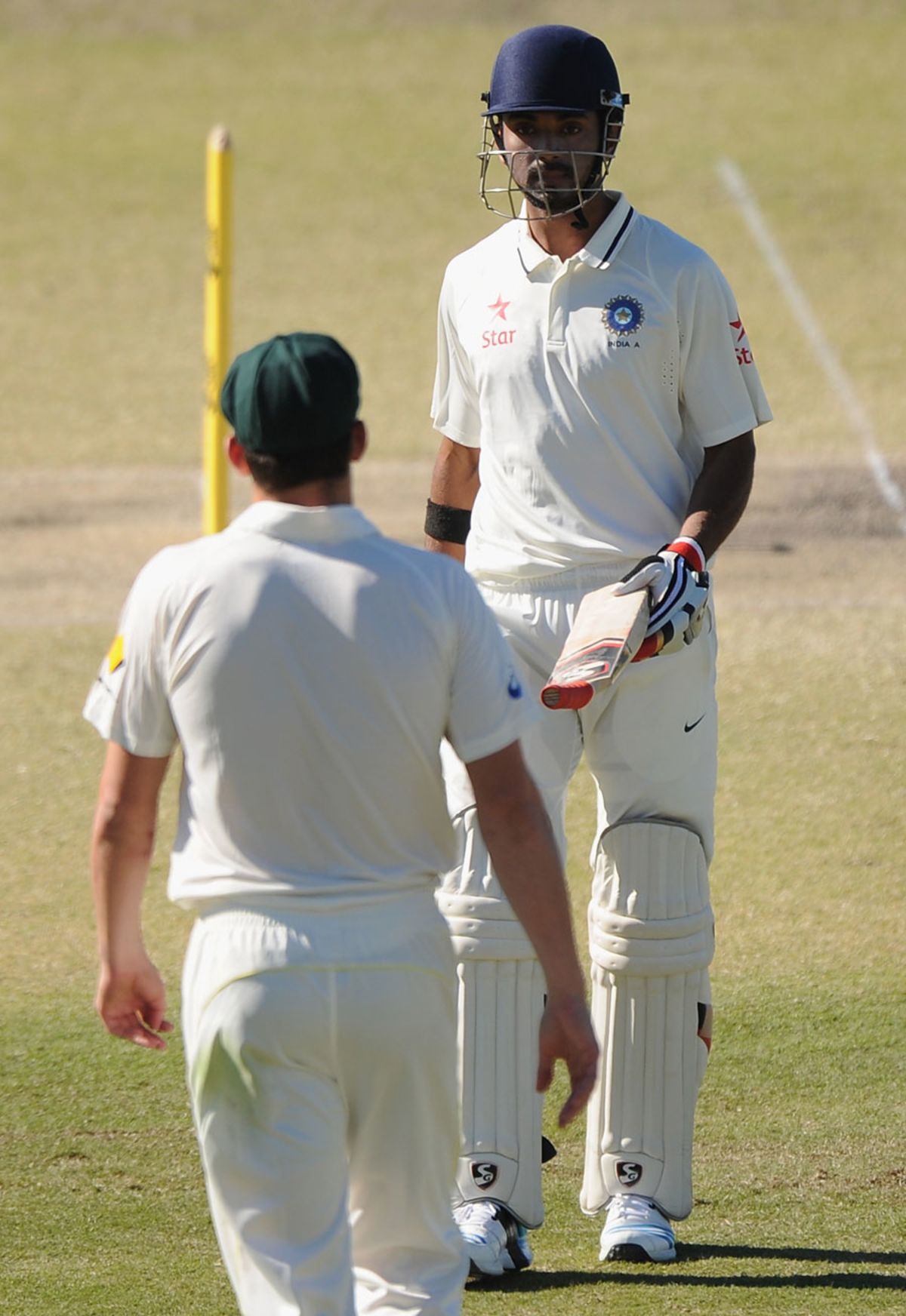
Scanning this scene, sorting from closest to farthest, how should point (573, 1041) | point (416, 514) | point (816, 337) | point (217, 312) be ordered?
point (573, 1041) < point (217, 312) < point (416, 514) < point (816, 337)

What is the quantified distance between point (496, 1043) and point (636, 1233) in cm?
41

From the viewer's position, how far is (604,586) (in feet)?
12.1

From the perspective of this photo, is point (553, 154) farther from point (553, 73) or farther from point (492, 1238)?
point (492, 1238)

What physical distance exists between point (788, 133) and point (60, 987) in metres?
14.4

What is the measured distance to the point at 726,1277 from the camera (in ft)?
11.6

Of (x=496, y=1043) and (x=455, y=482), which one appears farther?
(x=455, y=482)

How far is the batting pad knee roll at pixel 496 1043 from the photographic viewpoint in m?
3.61

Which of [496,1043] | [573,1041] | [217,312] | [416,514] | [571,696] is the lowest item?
[416,514]

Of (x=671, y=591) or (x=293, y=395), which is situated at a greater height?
(x=293, y=395)

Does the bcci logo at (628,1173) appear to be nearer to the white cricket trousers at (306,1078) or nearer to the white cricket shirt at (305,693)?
the white cricket trousers at (306,1078)

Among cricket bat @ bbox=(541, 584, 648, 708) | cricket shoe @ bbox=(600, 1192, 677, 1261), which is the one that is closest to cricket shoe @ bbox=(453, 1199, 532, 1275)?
cricket shoe @ bbox=(600, 1192, 677, 1261)

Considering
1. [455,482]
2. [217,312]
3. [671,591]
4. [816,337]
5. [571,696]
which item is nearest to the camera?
[571,696]

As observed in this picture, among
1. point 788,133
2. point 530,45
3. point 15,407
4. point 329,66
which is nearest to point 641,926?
point 530,45

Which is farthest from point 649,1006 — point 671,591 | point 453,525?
point 453,525
